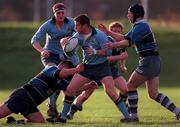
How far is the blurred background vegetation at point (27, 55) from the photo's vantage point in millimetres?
35750

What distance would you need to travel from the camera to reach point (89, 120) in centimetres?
1430

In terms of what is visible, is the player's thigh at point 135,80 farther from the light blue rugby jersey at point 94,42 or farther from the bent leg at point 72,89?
the bent leg at point 72,89

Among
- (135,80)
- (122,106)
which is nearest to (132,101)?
(135,80)

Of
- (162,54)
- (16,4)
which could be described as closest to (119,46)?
(162,54)

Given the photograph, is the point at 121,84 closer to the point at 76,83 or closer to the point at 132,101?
the point at 132,101

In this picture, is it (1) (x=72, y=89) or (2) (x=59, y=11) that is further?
(2) (x=59, y=11)

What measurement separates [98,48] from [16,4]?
4780cm

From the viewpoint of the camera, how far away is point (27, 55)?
39.1 metres

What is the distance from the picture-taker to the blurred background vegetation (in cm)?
3575

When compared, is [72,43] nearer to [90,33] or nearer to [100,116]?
[90,33]

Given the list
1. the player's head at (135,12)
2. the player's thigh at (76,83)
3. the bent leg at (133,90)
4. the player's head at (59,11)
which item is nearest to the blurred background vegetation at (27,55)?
the player's head at (59,11)

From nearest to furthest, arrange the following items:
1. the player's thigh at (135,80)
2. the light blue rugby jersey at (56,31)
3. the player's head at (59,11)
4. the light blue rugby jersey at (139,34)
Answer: the light blue rugby jersey at (139,34) < the player's thigh at (135,80) < the player's head at (59,11) < the light blue rugby jersey at (56,31)

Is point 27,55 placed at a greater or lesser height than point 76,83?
lesser

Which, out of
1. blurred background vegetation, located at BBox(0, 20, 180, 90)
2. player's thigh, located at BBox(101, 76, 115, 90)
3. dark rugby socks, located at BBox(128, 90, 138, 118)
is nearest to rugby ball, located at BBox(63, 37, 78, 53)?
player's thigh, located at BBox(101, 76, 115, 90)
